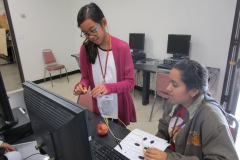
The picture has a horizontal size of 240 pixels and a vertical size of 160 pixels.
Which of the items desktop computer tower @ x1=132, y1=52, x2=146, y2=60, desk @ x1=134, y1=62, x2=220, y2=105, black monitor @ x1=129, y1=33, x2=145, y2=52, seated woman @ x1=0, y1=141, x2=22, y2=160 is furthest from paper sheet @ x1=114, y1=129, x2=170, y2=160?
black monitor @ x1=129, y1=33, x2=145, y2=52

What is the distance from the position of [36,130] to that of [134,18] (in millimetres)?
3162

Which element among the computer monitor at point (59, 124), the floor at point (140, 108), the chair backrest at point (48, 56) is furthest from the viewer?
the chair backrest at point (48, 56)

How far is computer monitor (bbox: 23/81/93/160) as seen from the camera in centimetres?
46

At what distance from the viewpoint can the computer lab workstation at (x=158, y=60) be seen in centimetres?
259

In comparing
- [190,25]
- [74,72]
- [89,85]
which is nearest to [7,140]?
[89,85]

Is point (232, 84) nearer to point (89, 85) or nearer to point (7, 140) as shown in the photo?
point (89, 85)

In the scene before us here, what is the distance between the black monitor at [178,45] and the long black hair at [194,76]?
1900 millimetres

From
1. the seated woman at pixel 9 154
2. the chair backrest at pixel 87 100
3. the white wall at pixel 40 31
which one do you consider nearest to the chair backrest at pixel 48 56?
the white wall at pixel 40 31

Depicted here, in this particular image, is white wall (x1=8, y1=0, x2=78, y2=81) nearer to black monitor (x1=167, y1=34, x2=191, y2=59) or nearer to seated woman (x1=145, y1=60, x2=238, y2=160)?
black monitor (x1=167, y1=34, x2=191, y2=59)

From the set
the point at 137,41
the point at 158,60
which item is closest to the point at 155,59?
the point at 158,60

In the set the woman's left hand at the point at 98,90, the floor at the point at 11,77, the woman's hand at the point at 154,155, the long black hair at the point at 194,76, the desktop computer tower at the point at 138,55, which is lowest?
the floor at the point at 11,77

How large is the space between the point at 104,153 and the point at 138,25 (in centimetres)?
297

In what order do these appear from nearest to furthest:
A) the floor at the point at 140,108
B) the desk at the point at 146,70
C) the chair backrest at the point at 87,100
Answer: the chair backrest at the point at 87,100, the floor at the point at 140,108, the desk at the point at 146,70

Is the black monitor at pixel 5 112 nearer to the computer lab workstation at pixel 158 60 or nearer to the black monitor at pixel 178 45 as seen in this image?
the computer lab workstation at pixel 158 60
